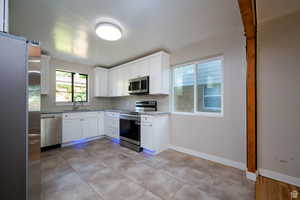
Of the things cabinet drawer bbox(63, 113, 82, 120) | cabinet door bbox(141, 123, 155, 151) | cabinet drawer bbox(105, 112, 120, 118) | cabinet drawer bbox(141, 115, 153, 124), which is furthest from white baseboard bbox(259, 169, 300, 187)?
cabinet drawer bbox(63, 113, 82, 120)

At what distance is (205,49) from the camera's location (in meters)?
2.77

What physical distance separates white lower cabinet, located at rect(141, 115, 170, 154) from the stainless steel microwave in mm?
768

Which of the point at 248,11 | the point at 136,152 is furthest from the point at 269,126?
the point at 136,152

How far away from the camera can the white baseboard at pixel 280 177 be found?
1844 mm

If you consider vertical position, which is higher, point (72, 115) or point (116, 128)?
point (72, 115)

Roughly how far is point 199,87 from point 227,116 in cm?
85

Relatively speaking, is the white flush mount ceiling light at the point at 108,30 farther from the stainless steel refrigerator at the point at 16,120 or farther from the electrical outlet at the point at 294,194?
the electrical outlet at the point at 294,194

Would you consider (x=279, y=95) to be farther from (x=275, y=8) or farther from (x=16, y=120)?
(x=16, y=120)

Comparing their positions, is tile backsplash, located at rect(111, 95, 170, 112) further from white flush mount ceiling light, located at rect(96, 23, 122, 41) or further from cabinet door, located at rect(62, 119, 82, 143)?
white flush mount ceiling light, located at rect(96, 23, 122, 41)

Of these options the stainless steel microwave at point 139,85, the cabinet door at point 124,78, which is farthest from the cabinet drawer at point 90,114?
the stainless steel microwave at point 139,85

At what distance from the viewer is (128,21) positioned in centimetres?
212

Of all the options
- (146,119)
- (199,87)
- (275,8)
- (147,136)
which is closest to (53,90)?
(146,119)

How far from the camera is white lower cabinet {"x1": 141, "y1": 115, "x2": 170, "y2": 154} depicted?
9.73 feet

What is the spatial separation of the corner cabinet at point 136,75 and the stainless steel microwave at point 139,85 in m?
0.11
